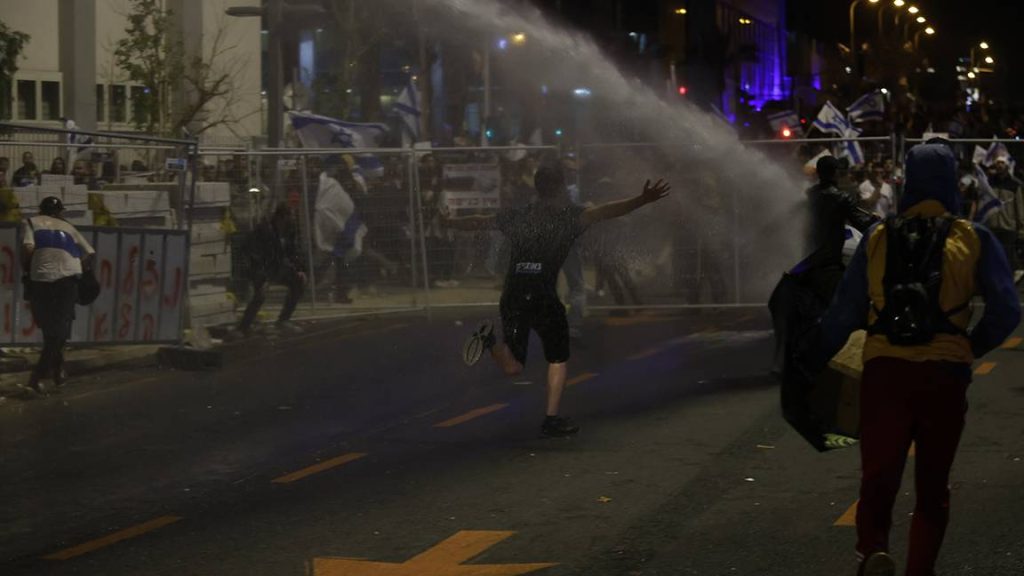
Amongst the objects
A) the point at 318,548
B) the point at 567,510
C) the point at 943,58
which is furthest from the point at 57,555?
the point at 943,58

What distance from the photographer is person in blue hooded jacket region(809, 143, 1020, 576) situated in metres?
5.10

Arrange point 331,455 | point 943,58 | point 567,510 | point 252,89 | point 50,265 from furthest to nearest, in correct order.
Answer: point 943,58 → point 252,89 → point 50,265 → point 331,455 → point 567,510

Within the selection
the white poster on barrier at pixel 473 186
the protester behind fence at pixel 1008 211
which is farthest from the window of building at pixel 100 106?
the protester behind fence at pixel 1008 211

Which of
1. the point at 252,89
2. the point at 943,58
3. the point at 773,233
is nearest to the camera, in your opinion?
the point at 773,233

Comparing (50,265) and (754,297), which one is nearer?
(50,265)

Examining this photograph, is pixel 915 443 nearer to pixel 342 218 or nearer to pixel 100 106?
pixel 342 218

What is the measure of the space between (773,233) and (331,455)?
8.36m

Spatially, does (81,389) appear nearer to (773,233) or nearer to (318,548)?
(318,548)

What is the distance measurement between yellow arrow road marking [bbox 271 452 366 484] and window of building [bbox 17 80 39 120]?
2259 centimetres

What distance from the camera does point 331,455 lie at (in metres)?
9.43

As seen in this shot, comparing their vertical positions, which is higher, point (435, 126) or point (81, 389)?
point (435, 126)

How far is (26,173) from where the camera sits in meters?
12.8

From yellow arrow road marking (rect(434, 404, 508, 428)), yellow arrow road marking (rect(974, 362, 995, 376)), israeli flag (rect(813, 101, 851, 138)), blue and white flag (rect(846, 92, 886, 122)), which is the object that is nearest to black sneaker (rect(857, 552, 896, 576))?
yellow arrow road marking (rect(434, 404, 508, 428))

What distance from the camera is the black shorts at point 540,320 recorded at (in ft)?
31.5
